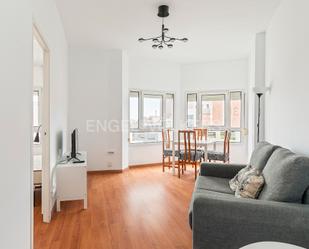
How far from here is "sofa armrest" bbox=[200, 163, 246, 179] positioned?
9.82 feet

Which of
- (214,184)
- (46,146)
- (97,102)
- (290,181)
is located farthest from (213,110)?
(290,181)

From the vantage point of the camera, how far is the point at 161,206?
10.7 feet

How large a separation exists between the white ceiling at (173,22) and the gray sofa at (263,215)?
7.83 ft

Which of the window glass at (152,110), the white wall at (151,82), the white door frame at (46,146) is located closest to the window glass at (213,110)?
the white wall at (151,82)

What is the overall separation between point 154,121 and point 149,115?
212mm

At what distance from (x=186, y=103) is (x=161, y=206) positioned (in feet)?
12.3

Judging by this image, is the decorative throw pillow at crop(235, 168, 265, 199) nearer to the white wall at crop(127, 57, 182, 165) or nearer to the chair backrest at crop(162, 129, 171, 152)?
the chair backrest at crop(162, 129, 171, 152)

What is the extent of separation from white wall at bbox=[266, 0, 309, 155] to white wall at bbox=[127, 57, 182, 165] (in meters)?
2.97

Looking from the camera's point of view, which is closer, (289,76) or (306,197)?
(306,197)

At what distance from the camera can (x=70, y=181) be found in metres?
3.12

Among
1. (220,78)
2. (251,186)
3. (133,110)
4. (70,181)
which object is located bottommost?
(70,181)

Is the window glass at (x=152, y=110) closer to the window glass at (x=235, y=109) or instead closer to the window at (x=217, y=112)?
the window at (x=217, y=112)

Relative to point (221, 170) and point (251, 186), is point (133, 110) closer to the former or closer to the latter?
point (221, 170)

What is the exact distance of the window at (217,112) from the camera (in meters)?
6.15
